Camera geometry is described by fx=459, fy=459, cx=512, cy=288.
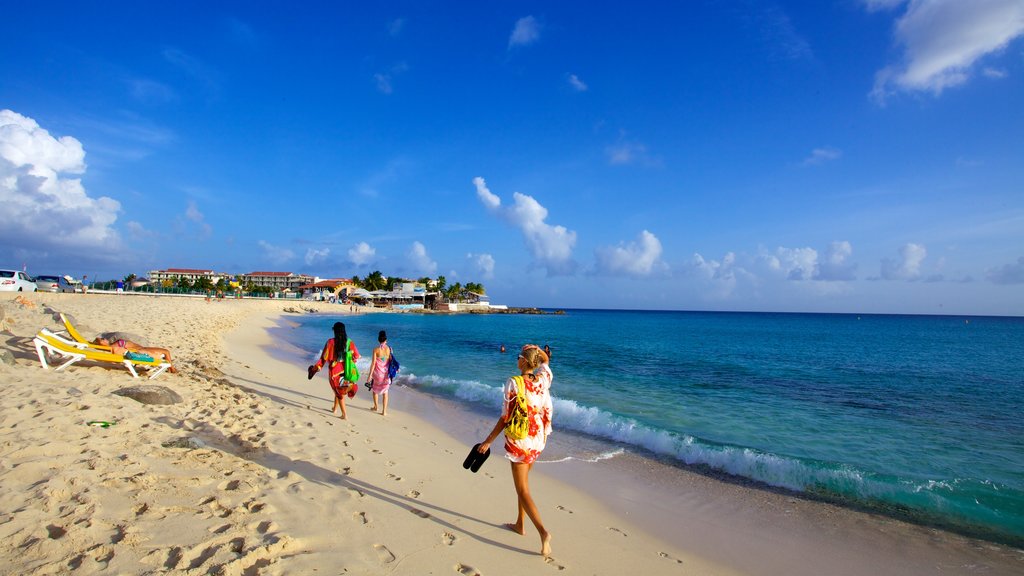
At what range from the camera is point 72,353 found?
28.4 feet

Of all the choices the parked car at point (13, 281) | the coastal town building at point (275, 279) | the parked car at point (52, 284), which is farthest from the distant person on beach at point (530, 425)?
the coastal town building at point (275, 279)

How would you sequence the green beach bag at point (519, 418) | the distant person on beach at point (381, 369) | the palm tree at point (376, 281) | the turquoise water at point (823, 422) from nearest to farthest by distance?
1. the green beach bag at point (519, 418)
2. the turquoise water at point (823, 422)
3. the distant person on beach at point (381, 369)
4. the palm tree at point (376, 281)

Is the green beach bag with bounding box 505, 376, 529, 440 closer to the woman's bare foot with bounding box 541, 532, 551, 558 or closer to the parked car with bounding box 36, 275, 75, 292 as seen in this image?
the woman's bare foot with bounding box 541, 532, 551, 558

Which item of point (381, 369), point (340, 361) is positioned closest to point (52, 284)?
point (381, 369)

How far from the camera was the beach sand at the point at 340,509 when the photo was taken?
3426 mm

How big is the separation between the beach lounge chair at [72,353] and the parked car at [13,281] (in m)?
27.4

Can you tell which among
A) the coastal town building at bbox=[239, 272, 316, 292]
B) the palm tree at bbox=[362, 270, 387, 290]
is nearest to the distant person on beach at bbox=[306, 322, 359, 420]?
the palm tree at bbox=[362, 270, 387, 290]

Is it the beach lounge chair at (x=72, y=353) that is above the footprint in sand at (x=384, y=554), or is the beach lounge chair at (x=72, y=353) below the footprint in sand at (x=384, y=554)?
above

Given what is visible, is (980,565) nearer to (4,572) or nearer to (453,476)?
(453,476)

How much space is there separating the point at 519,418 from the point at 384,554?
5.05 feet

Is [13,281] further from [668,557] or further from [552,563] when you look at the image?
[668,557]

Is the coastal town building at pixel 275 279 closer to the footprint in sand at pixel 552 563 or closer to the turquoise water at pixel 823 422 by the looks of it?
the turquoise water at pixel 823 422

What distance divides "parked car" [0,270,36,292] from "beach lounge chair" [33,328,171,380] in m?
27.4

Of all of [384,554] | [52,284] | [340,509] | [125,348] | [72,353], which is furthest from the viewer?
[52,284]
